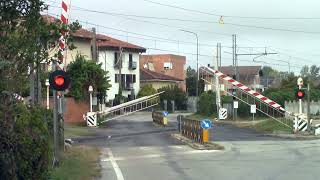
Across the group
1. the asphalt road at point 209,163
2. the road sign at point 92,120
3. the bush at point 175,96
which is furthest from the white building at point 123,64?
the asphalt road at point 209,163

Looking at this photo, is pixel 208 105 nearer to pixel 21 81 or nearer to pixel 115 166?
pixel 115 166

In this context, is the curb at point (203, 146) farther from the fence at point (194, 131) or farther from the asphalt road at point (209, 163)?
the asphalt road at point (209, 163)

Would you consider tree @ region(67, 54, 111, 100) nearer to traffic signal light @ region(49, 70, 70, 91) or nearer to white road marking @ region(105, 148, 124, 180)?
white road marking @ region(105, 148, 124, 180)

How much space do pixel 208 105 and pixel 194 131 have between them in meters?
40.3

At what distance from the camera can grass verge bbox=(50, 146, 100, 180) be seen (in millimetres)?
14337

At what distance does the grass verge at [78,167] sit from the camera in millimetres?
14337

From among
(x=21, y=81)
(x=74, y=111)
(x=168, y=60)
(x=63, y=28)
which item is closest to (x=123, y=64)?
(x=168, y=60)

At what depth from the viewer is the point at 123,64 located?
313 ft

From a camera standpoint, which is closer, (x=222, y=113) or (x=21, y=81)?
(x=21, y=81)

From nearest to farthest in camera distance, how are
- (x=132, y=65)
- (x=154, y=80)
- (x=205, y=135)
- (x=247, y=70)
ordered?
(x=205, y=135) < (x=132, y=65) < (x=154, y=80) < (x=247, y=70)

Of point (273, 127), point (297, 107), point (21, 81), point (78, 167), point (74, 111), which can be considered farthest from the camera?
point (74, 111)

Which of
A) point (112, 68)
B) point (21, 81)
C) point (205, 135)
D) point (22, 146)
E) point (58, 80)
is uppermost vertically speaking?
point (112, 68)

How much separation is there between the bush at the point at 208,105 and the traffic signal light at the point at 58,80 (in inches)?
2023

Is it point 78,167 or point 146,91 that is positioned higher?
point 146,91
